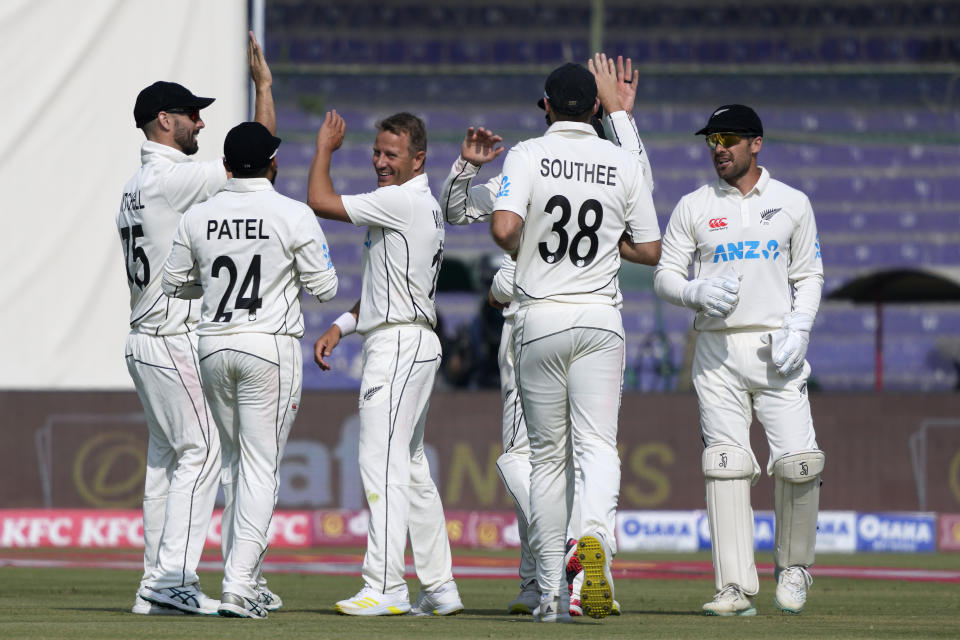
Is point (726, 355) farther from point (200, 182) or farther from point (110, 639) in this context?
point (110, 639)

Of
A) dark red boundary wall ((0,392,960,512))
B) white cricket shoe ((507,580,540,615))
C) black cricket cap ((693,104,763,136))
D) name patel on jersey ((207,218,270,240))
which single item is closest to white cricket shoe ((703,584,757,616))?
white cricket shoe ((507,580,540,615))

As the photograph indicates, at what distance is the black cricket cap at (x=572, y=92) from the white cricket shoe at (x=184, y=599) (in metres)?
2.50

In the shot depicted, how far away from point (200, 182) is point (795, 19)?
17.1 metres

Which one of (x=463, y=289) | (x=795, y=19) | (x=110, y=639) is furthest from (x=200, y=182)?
(x=795, y=19)

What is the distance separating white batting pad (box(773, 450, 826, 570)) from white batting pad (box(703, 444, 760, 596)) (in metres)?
0.17

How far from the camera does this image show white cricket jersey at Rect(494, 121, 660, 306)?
5750 mm

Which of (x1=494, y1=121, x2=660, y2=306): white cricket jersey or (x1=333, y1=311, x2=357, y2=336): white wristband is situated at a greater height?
(x1=494, y1=121, x2=660, y2=306): white cricket jersey

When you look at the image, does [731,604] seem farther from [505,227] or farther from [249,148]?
[249,148]

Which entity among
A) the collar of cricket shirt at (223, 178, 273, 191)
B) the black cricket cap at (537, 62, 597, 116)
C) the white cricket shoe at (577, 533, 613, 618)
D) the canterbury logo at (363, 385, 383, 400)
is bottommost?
the white cricket shoe at (577, 533, 613, 618)

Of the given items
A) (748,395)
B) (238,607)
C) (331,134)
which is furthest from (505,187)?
(238,607)

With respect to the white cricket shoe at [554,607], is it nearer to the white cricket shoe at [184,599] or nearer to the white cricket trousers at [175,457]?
the white cricket shoe at [184,599]

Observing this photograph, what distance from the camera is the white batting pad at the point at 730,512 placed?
21.2 ft

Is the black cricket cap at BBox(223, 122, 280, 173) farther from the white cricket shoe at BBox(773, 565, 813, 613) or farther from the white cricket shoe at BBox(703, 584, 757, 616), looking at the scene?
the white cricket shoe at BBox(773, 565, 813, 613)

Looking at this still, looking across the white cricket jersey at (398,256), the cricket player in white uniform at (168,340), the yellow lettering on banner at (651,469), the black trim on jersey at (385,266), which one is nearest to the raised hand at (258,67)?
the cricket player in white uniform at (168,340)
